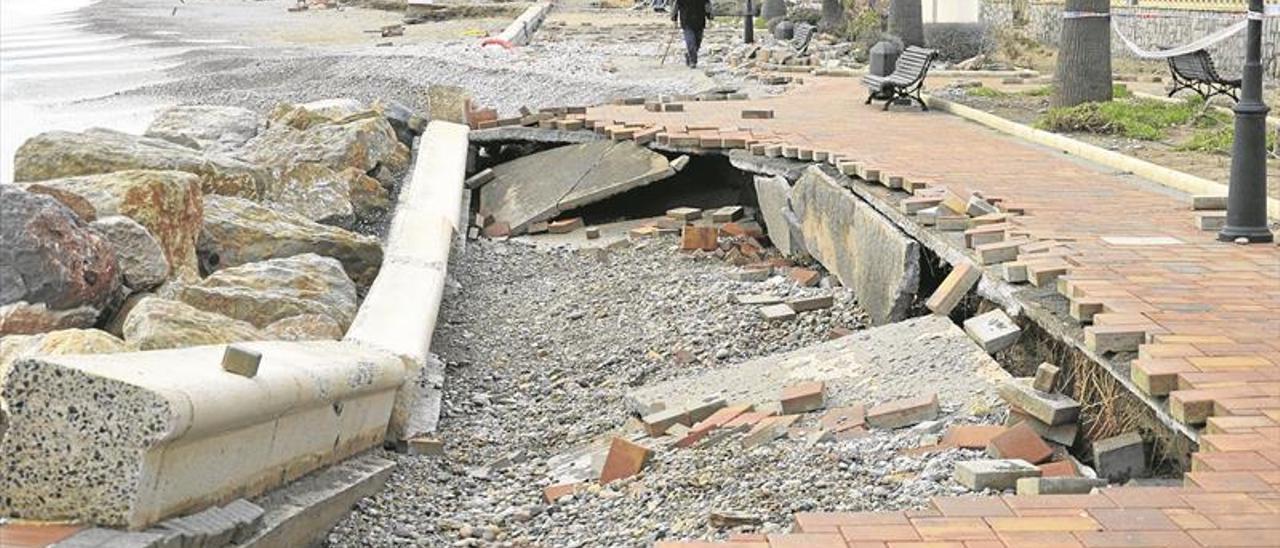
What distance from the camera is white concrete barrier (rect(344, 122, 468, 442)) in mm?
8258

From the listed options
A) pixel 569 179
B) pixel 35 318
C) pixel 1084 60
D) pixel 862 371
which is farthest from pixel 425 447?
pixel 1084 60

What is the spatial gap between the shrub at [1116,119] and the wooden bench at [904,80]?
2.02m

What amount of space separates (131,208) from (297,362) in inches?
163

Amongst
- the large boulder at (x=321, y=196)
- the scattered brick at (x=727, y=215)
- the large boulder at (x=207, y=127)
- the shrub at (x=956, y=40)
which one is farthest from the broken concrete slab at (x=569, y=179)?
the shrub at (x=956, y=40)

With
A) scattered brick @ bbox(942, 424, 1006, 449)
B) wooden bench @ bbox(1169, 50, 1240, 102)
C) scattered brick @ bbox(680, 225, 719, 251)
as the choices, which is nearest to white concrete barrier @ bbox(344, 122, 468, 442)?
scattered brick @ bbox(680, 225, 719, 251)

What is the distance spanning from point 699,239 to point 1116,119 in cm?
382

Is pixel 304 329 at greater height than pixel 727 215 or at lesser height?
greater

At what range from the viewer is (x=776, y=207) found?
1224 centimetres

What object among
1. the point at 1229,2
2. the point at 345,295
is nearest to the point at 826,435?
the point at 345,295

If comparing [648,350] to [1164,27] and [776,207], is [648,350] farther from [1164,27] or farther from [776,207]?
[1164,27]

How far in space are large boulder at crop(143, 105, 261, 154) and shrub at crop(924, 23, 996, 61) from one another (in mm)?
10274

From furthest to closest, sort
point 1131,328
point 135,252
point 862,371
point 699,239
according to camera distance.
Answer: point 699,239 → point 135,252 → point 862,371 → point 1131,328

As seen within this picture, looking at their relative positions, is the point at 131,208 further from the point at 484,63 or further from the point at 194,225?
the point at 484,63

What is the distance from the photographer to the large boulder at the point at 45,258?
878 cm
